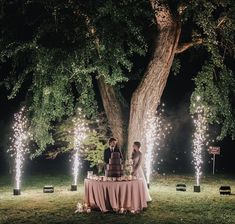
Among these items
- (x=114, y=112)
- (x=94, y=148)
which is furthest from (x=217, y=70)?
(x=94, y=148)

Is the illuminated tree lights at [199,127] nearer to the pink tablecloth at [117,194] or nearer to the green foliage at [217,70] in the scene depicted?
the green foliage at [217,70]

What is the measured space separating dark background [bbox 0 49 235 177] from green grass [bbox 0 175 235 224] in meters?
9.73

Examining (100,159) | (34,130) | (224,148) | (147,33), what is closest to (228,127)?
(147,33)

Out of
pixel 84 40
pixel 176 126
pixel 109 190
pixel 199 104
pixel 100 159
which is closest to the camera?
pixel 109 190

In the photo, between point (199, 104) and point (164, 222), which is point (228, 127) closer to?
point (199, 104)

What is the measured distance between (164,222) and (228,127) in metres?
7.41

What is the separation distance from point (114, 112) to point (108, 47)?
3.57 metres

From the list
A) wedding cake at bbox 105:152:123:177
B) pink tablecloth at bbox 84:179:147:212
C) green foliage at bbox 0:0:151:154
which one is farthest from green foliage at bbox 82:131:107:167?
pink tablecloth at bbox 84:179:147:212

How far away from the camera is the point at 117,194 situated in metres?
10.5

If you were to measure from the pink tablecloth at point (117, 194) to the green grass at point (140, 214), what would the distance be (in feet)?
0.73

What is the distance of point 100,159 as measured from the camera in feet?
62.4

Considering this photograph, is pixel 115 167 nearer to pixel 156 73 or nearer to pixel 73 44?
pixel 156 73

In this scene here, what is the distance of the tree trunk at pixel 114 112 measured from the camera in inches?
640

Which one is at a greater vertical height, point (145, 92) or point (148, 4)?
point (148, 4)
